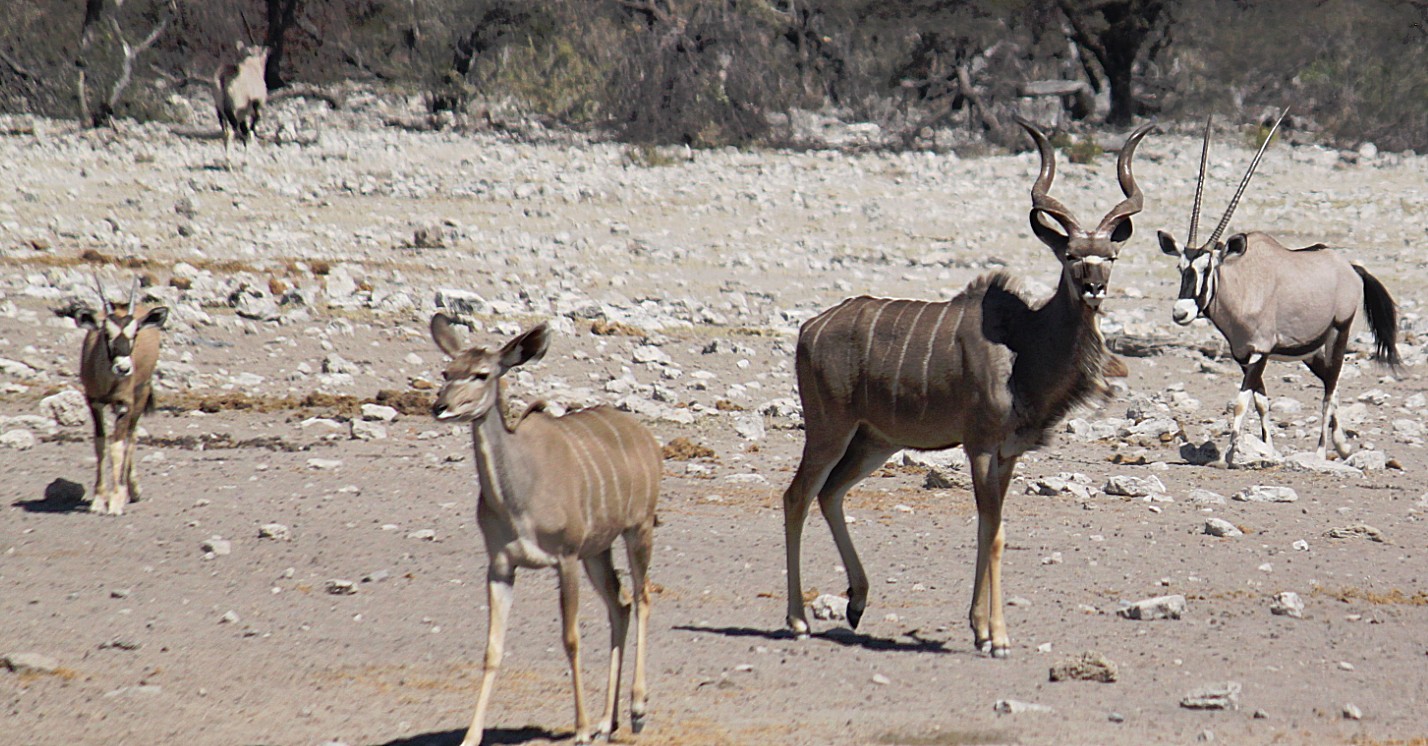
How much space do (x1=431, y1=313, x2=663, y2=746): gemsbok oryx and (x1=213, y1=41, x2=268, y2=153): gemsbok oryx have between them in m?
19.2

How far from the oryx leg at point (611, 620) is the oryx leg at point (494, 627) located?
40cm

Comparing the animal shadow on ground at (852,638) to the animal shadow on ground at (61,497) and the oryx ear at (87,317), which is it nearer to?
the animal shadow on ground at (61,497)

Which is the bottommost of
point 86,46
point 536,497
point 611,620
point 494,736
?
point 494,736

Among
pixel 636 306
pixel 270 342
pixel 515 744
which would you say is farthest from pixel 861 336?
pixel 636 306

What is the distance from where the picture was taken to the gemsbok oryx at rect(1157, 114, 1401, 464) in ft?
35.6

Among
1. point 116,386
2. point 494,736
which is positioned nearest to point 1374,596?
point 494,736

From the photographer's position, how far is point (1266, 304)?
1110 cm

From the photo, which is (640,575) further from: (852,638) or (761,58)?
(761,58)

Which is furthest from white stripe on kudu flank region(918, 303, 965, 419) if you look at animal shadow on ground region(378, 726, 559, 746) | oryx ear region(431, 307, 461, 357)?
oryx ear region(431, 307, 461, 357)

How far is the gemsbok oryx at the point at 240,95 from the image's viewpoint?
24.0 meters

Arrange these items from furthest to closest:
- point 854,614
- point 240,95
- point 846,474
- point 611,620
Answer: point 240,95, point 846,474, point 854,614, point 611,620

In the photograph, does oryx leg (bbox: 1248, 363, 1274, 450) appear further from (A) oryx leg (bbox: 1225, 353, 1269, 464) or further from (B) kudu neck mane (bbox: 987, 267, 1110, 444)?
(B) kudu neck mane (bbox: 987, 267, 1110, 444)

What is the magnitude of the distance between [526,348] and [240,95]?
20375mm

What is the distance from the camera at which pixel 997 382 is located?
22.1 ft
